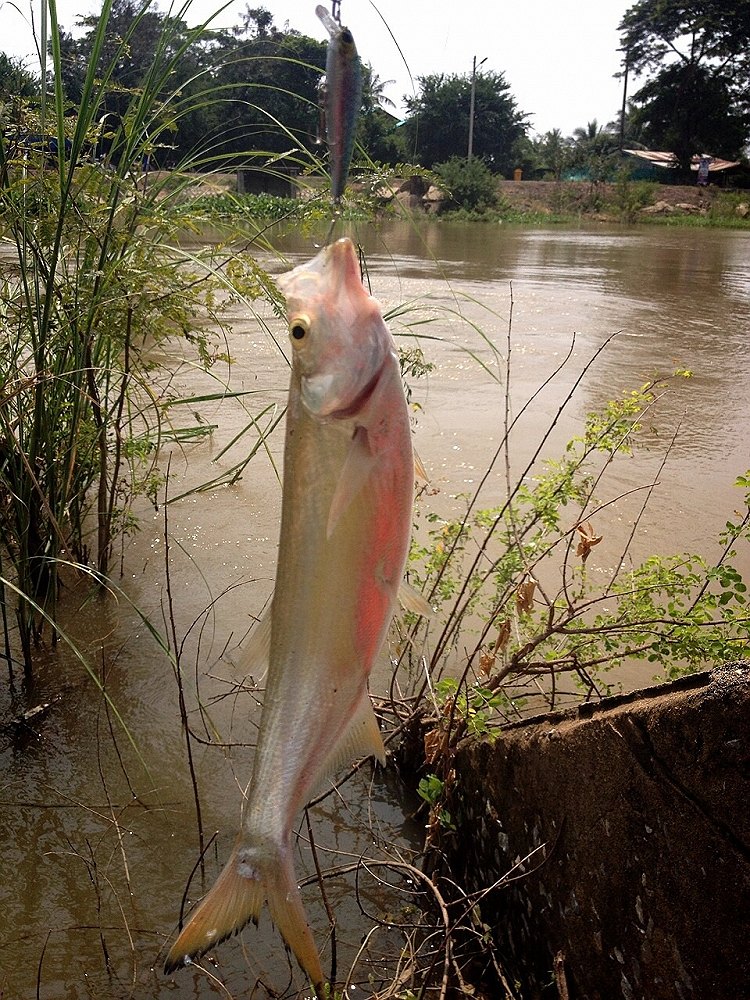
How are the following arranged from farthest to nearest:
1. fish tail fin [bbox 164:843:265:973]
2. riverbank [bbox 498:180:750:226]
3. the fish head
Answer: riverbank [bbox 498:180:750:226] < fish tail fin [bbox 164:843:265:973] < the fish head

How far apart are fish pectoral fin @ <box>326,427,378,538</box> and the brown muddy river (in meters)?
0.32

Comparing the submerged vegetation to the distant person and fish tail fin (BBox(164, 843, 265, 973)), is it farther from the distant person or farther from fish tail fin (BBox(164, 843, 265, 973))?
the distant person

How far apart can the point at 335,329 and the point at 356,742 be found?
0.59 m

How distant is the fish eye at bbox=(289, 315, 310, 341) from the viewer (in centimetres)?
110

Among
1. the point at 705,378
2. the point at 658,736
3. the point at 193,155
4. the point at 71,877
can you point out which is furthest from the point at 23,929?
the point at 705,378

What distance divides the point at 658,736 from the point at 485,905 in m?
0.86

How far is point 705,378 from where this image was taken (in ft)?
27.1

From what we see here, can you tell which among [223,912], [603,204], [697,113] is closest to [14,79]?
[223,912]

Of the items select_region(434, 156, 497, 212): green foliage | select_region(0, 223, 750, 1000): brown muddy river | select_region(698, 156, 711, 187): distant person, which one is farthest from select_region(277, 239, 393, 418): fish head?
select_region(698, 156, 711, 187): distant person

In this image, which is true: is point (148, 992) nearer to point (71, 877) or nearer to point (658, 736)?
point (71, 877)

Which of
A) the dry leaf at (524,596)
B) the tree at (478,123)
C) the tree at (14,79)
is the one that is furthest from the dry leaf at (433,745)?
the tree at (478,123)

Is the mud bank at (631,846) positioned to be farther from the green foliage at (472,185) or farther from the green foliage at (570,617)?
the green foliage at (472,185)

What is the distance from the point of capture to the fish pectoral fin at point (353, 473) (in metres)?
1.12

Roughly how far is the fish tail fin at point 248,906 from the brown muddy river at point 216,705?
11.0 inches
